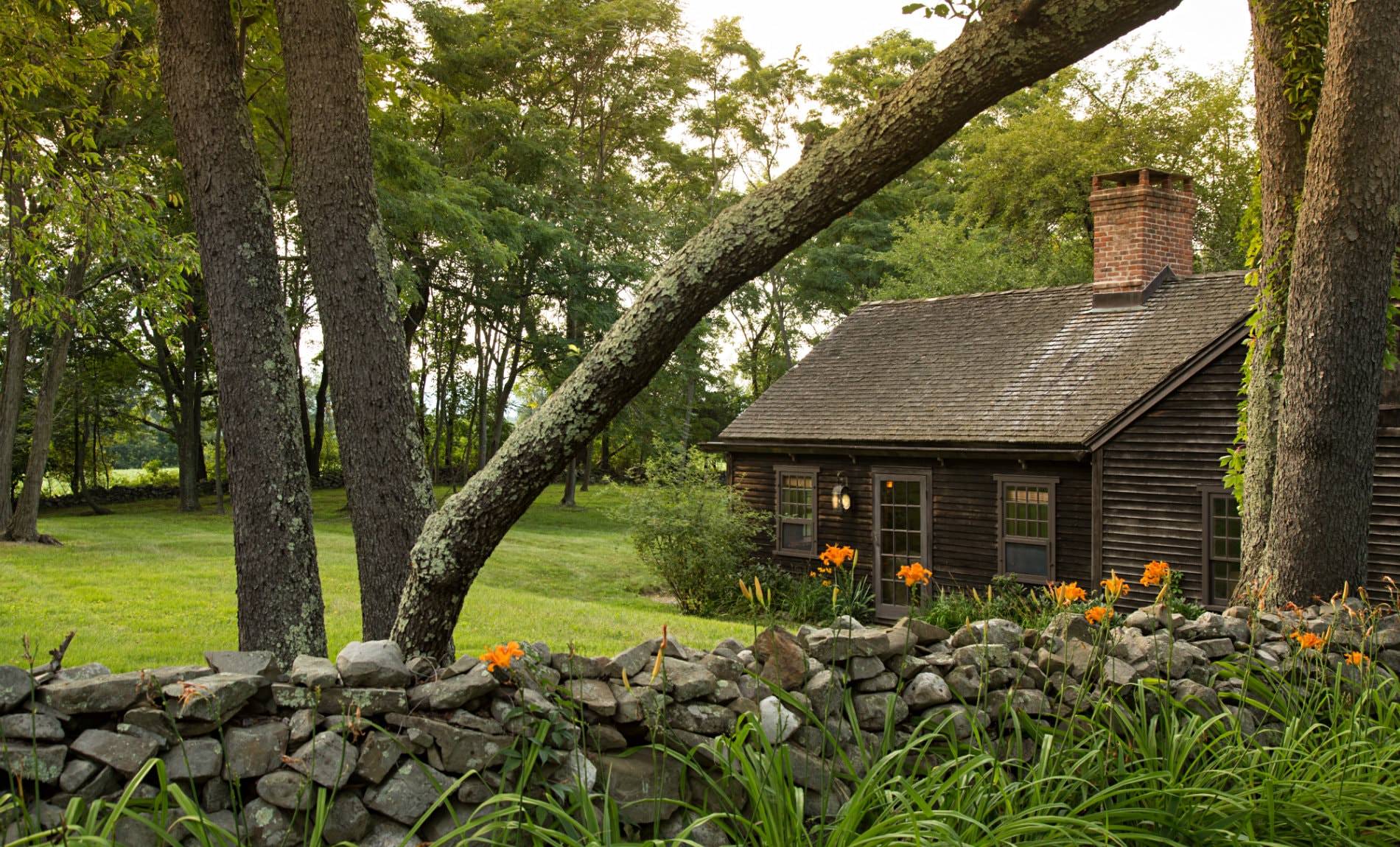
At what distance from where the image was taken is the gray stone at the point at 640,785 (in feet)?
9.88

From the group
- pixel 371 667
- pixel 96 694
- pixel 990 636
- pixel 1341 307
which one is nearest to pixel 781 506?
pixel 1341 307

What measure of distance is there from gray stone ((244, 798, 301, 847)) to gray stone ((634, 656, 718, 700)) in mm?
1049

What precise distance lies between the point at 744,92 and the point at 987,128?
25.2ft

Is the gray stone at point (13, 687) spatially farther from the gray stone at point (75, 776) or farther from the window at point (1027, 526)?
the window at point (1027, 526)

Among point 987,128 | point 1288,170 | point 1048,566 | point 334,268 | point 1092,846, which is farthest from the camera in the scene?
point 987,128

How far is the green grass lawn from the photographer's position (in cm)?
860

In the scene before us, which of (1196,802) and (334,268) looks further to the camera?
(334,268)

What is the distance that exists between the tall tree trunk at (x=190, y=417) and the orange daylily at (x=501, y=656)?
26.8m

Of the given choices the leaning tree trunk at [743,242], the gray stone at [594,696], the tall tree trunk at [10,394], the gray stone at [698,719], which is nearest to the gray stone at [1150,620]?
the gray stone at [698,719]

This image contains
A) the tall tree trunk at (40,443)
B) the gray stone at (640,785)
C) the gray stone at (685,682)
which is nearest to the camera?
the gray stone at (640,785)

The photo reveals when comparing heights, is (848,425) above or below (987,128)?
below

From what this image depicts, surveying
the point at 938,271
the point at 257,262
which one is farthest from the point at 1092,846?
the point at 938,271

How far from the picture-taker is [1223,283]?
15164 mm

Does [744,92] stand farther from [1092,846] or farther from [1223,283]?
[1092,846]
